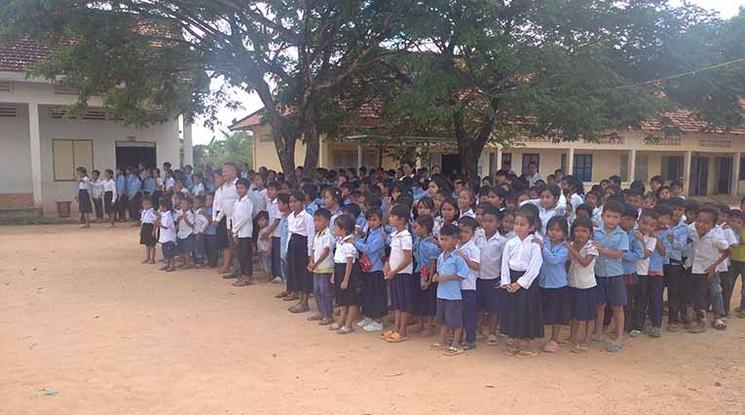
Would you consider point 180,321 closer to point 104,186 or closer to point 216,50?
point 216,50

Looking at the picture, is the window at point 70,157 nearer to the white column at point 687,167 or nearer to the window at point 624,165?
the window at point 624,165

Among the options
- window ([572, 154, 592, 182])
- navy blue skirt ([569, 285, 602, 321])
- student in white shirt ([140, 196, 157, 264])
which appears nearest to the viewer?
navy blue skirt ([569, 285, 602, 321])

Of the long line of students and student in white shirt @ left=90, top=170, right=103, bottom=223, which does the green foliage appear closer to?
student in white shirt @ left=90, top=170, right=103, bottom=223

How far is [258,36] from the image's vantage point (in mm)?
9516

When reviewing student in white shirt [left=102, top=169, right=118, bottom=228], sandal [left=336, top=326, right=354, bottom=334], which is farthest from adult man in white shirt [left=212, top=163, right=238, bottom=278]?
student in white shirt [left=102, top=169, right=118, bottom=228]

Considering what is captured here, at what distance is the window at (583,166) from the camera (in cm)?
2377

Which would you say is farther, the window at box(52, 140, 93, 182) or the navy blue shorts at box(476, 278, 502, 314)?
the window at box(52, 140, 93, 182)

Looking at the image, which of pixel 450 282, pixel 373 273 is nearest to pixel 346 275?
pixel 373 273

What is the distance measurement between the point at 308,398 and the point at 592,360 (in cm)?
237

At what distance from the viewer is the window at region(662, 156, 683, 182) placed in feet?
84.5

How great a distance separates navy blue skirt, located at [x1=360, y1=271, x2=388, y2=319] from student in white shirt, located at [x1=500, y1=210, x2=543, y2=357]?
124cm

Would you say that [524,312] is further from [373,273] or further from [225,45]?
[225,45]

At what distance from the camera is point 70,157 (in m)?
16.1

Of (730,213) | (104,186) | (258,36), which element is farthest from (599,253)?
(104,186)
